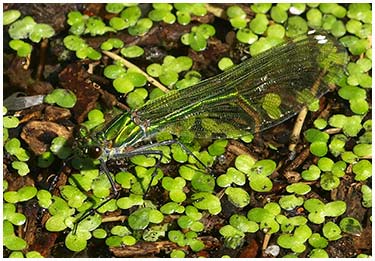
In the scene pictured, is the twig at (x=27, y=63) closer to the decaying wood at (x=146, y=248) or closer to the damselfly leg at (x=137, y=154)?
the damselfly leg at (x=137, y=154)

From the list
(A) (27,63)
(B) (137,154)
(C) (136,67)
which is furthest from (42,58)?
(B) (137,154)

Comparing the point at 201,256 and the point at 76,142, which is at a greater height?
the point at 76,142

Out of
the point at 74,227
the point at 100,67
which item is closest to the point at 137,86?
the point at 100,67

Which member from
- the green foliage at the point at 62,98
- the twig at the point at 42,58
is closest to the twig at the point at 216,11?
the twig at the point at 42,58

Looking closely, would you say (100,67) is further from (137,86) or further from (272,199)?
(272,199)

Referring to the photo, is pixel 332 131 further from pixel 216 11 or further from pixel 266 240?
pixel 216 11

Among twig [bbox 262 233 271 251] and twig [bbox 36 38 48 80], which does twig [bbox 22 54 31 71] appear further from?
twig [bbox 262 233 271 251]

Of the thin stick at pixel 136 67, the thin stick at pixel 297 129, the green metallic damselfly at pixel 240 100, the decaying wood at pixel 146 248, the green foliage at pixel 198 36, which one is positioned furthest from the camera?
the green foliage at pixel 198 36
